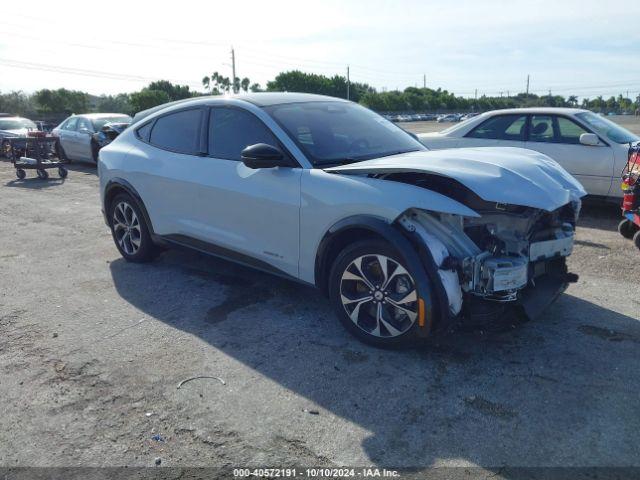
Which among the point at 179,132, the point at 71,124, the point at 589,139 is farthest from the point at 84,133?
the point at 589,139

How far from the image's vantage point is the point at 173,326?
14.2 feet

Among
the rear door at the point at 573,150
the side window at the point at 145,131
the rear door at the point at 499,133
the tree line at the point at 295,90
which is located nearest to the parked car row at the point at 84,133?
the side window at the point at 145,131

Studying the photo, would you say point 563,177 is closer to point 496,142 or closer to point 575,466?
point 575,466

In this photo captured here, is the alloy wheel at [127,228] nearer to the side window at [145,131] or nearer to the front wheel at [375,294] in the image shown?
the side window at [145,131]

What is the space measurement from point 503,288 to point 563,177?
1.24 meters

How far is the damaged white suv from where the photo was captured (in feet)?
11.4

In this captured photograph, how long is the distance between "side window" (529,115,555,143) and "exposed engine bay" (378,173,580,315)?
4.80 metres

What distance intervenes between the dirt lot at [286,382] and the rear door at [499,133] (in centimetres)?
346

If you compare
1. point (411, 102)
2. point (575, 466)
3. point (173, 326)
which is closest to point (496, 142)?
point (173, 326)

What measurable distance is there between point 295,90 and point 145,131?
341 feet

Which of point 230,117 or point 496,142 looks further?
point 496,142

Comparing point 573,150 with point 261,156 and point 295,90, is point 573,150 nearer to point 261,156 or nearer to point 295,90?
point 261,156

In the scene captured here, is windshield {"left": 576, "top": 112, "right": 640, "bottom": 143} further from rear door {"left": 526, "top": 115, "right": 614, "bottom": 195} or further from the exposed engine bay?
the exposed engine bay

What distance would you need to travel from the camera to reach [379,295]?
3697mm
